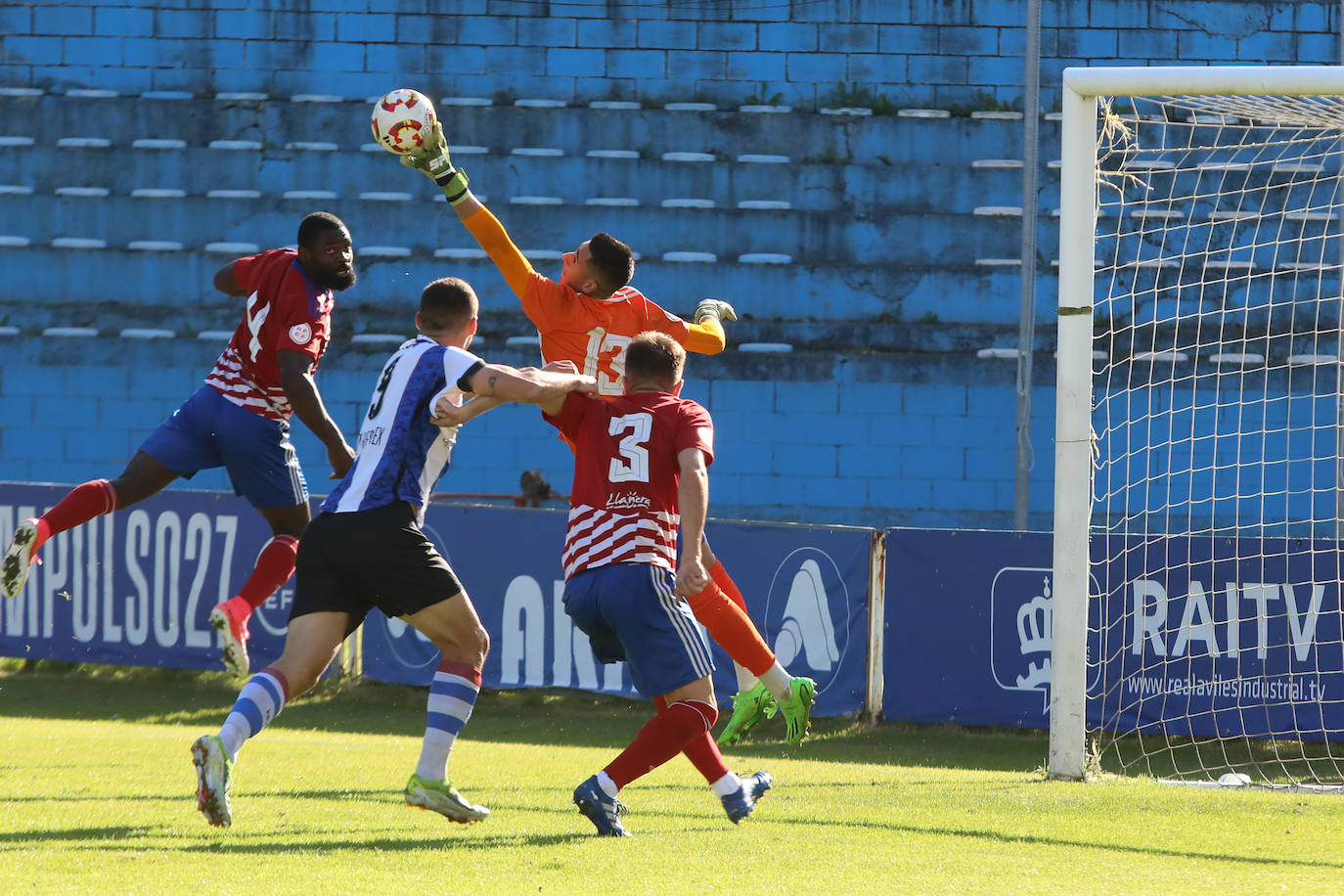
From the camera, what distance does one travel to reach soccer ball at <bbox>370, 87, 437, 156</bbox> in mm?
5711

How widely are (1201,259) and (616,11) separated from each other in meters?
6.93

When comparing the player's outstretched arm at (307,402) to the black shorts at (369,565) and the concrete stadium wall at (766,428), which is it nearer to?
the black shorts at (369,565)

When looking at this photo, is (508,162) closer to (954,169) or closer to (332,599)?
(954,169)

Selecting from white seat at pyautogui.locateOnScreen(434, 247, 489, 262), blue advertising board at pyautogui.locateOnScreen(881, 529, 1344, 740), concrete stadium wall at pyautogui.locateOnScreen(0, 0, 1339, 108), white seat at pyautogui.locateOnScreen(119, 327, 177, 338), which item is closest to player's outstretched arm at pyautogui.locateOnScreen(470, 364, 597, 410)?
blue advertising board at pyautogui.locateOnScreen(881, 529, 1344, 740)

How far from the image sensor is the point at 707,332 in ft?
21.4

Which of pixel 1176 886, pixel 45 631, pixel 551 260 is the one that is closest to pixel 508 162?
pixel 551 260

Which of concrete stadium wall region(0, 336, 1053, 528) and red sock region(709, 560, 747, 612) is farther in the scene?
concrete stadium wall region(0, 336, 1053, 528)

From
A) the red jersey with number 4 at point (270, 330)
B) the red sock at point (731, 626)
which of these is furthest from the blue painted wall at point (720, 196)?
the red sock at point (731, 626)

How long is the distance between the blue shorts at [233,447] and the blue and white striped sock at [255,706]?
1625 millimetres

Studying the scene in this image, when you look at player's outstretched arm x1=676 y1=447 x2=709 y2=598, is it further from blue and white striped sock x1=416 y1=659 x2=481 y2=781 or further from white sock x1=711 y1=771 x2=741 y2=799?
blue and white striped sock x1=416 y1=659 x2=481 y2=781

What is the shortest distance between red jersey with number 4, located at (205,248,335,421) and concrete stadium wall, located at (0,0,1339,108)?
10.3 metres

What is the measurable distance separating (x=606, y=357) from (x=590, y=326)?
16cm

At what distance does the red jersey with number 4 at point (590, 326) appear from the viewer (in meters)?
6.20

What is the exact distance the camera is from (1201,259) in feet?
49.8
